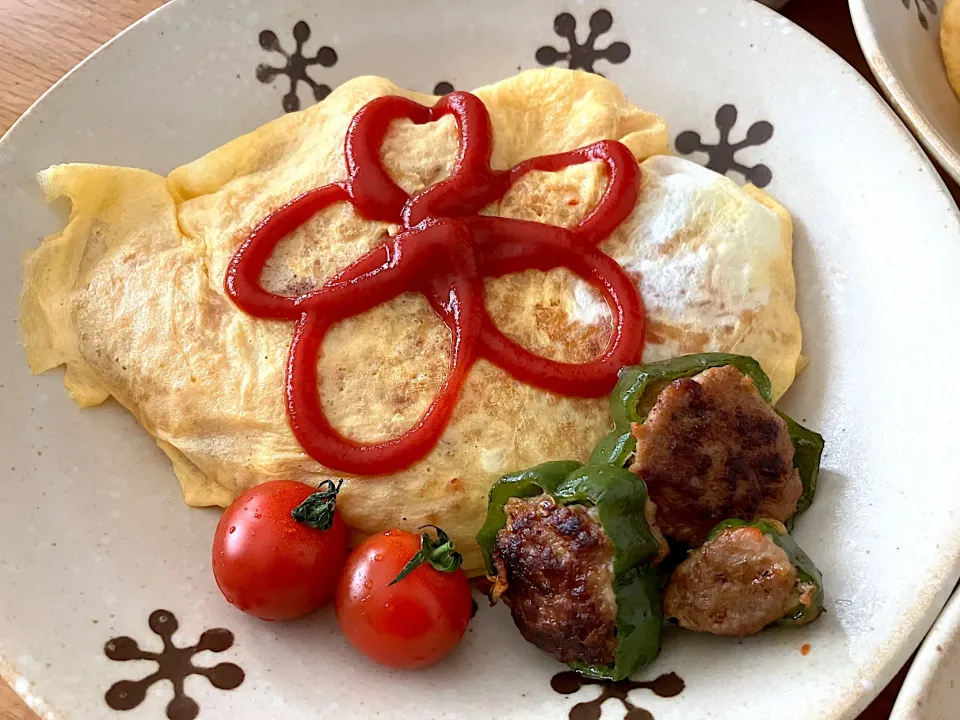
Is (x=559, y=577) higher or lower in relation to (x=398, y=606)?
higher

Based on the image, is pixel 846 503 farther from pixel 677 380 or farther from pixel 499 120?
pixel 499 120

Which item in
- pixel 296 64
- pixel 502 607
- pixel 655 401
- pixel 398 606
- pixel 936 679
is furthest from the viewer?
pixel 296 64

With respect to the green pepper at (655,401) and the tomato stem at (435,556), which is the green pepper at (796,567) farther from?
the tomato stem at (435,556)

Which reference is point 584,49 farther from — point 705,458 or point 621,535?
point 621,535

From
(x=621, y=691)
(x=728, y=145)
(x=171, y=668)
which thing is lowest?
(x=171, y=668)

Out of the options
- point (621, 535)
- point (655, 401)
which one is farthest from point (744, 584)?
point (655, 401)

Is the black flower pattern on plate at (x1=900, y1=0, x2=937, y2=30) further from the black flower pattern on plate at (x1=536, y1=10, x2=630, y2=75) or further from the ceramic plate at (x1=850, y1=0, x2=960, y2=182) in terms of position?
the black flower pattern on plate at (x1=536, y1=10, x2=630, y2=75)

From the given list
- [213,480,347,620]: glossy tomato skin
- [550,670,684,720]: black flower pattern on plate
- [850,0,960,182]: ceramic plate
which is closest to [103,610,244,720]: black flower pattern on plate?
[213,480,347,620]: glossy tomato skin
